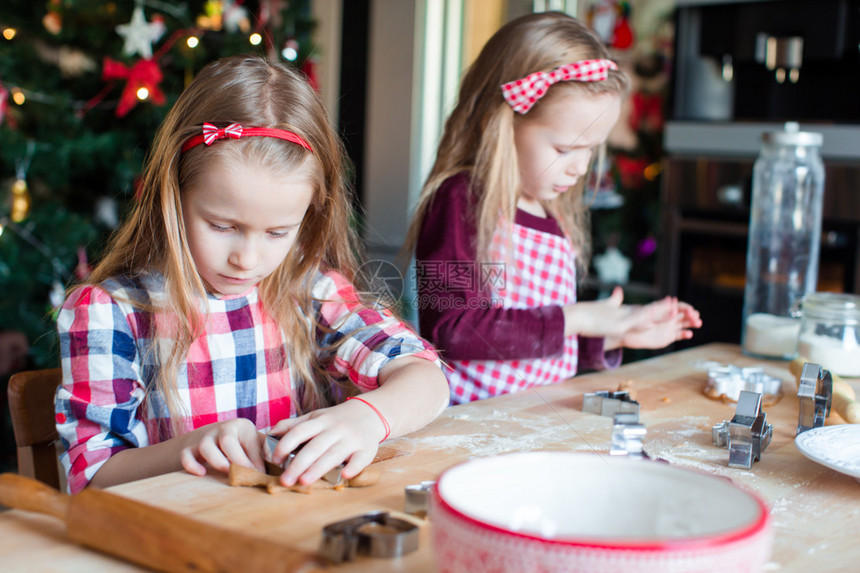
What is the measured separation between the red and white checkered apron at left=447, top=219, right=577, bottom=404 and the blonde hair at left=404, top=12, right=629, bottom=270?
2.8 inches

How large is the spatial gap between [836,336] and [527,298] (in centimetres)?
46

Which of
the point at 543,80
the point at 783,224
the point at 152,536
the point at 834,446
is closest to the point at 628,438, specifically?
the point at 834,446

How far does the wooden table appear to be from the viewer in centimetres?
56

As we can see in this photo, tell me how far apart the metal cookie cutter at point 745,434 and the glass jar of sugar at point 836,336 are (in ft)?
1.33

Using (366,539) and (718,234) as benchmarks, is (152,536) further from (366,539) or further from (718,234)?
(718,234)

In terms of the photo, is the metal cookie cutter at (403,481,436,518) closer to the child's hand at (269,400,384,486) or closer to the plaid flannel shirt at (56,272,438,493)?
the child's hand at (269,400,384,486)

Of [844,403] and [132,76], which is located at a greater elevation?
[132,76]

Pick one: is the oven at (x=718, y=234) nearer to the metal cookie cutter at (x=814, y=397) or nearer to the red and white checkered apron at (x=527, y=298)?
the red and white checkered apron at (x=527, y=298)

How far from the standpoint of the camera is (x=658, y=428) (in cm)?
88

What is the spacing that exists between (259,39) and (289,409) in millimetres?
1367

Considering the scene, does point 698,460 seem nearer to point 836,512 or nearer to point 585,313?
point 836,512

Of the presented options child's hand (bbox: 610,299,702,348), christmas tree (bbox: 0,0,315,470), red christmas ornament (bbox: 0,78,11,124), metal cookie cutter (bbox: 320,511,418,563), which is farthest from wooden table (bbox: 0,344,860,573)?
red christmas ornament (bbox: 0,78,11,124)

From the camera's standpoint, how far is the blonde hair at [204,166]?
90cm

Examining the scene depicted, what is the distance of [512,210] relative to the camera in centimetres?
133
